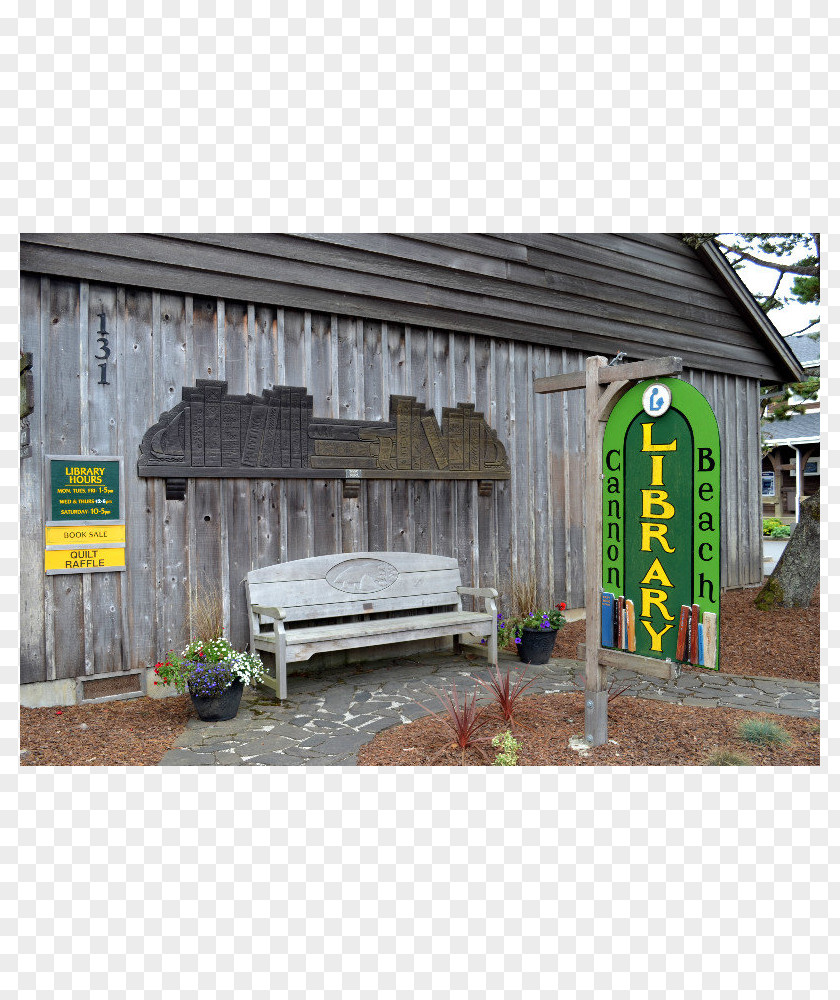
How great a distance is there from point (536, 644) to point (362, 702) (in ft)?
6.33

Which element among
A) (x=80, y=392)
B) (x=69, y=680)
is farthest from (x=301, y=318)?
(x=69, y=680)

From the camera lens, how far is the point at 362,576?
248 inches

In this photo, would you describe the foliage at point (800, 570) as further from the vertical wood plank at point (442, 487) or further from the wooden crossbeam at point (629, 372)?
the wooden crossbeam at point (629, 372)

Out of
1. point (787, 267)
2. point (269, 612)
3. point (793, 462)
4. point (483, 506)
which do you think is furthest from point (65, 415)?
point (793, 462)

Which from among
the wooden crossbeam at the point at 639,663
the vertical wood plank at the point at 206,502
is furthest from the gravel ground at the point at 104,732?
the wooden crossbeam at the point at 639,663

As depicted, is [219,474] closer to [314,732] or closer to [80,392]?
[80,392]

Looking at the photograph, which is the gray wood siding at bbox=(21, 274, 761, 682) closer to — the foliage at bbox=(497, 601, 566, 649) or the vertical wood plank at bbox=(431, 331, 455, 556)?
the vertical wood plank at bbox=(431, 331, 455, 556)

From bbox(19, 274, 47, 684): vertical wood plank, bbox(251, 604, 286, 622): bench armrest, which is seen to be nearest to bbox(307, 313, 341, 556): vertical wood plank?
bbox(251, 604, 286, 622): bench armrest

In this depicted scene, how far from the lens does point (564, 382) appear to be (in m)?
4.56

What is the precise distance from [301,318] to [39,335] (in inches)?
83.4

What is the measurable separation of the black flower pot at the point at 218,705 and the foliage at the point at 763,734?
3329 millimetres

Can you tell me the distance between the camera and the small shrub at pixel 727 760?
3.71 m

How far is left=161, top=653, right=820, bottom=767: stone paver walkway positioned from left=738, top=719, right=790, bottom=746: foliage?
2.51 feet

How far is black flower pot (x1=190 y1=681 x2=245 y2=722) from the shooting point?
477 cm
